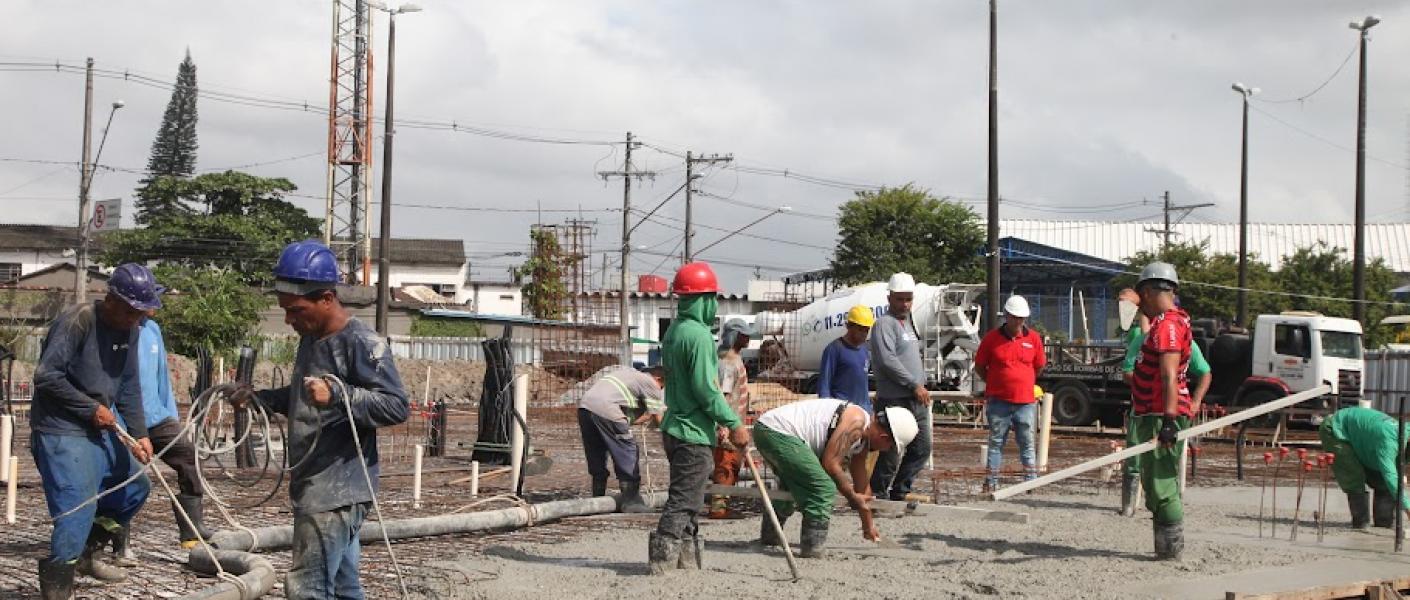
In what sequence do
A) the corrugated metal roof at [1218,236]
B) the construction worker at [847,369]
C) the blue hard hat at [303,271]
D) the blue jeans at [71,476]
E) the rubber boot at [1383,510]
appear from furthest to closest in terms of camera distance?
1. the corrugated metal roof at [1218,236]
2. the rubber boot at [1383,510]
3. the construction worker at [847,369]
4. the blue jeans at [71,476]
5. the blue hard hat at [303,271]

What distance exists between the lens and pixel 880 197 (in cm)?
4869

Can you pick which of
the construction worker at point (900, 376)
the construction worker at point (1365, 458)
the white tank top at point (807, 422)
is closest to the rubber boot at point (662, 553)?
the white tank top at point (807, 422)

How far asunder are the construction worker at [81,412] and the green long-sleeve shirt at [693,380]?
2482 millimetres

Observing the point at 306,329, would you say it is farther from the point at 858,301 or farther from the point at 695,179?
the point at 695,179

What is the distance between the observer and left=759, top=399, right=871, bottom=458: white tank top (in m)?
7.58

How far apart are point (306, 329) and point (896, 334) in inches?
227

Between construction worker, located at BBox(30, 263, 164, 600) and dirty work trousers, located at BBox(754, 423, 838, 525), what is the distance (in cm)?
318

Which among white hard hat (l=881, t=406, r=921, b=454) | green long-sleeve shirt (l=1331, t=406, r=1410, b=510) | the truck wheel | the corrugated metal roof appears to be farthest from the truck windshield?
the corrugated metal roof

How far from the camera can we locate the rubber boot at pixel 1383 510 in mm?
9398

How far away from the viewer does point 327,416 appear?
469cm

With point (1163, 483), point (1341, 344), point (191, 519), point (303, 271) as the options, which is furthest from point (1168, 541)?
point (1341, 344)

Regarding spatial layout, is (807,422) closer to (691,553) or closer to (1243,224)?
(691,553)

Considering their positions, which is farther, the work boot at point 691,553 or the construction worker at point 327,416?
the work boot at point 691,553

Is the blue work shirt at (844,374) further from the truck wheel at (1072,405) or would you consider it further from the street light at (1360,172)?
the street light at (1360,172)
